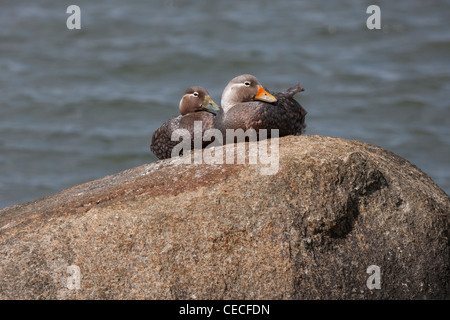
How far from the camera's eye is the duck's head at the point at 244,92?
5254 mm

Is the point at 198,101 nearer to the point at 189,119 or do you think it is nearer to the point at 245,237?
the point at 189,119

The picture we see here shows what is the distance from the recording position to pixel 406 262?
412 cm

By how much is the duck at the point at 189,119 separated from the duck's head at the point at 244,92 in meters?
0.20

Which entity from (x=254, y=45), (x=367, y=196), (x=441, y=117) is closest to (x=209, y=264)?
(x=367, y=196)

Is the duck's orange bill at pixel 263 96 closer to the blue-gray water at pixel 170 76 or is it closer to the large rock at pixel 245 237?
the large rock at pixel 245 237

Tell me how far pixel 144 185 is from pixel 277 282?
123 cm

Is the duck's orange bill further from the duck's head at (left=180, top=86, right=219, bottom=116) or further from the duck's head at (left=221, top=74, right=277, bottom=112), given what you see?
the duck's head at (left=180, top=86, right=219, bottom=116)

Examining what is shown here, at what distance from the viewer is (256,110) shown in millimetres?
4988

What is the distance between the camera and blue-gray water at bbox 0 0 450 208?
9969 millimetres

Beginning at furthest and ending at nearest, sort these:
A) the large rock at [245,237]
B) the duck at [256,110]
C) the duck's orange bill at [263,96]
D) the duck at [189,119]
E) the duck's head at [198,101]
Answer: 1. the duck's head at [198,101]
2. the duck at [189,119]
3. the duck's orange bill at [263,96]
4. the duck at [256,110]
5. the large rock at [245,237]

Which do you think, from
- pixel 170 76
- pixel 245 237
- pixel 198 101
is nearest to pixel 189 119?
pixel 198 101

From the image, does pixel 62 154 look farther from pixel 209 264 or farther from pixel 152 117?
pixel 209 264

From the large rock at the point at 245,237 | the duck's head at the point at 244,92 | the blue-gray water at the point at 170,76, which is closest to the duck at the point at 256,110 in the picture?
the duck's head at the point at 244,92

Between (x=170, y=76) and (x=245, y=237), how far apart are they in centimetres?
851
